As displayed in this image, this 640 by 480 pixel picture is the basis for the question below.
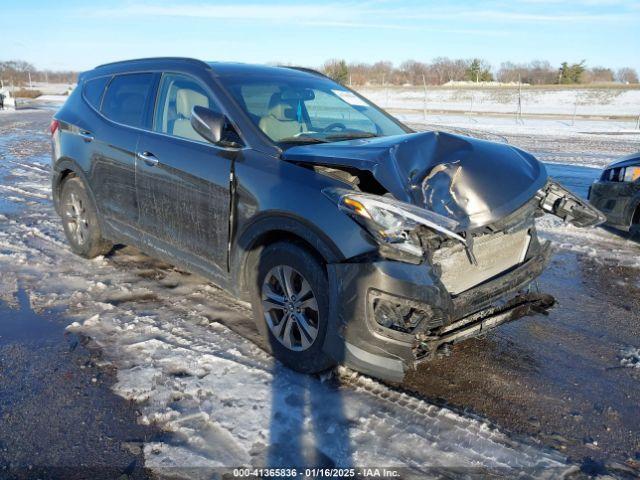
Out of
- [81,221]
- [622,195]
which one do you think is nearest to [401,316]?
[81,221]

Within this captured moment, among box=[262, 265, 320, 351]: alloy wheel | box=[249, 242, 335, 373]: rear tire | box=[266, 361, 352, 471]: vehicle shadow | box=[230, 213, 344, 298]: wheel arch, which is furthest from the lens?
box=[262, 265, 320, 351]: alloy wheel

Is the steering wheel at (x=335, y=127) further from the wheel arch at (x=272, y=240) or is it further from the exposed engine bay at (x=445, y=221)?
the wheel arch at (x=272, y=240)

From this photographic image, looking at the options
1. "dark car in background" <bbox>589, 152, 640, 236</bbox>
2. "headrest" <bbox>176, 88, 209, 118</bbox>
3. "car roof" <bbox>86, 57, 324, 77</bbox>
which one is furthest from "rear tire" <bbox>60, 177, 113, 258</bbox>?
"dark car in background" <bbox>589, 152, 640, 236</bbox>

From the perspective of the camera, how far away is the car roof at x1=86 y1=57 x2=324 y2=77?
439 centimetres

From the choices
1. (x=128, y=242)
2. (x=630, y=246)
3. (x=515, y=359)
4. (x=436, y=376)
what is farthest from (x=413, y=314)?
(x=630, y=246)

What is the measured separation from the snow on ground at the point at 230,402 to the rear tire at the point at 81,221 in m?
0.52

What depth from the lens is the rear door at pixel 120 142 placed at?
4688 mm

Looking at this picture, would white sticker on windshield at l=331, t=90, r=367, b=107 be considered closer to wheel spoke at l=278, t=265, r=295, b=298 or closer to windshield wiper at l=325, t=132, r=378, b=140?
windshield wiper at l=325, t=132, r=378, b=140

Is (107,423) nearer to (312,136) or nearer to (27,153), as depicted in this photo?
(312,136)

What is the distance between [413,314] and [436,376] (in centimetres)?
79

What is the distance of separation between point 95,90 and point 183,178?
2033 mm

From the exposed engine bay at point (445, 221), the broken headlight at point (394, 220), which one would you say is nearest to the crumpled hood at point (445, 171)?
the exposed engine bay at point (445, 221)

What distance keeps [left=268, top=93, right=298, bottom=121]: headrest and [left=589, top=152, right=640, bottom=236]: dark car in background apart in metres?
4.25

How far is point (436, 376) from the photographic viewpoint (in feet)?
11.8
